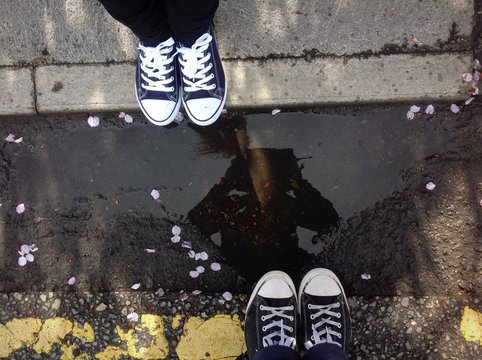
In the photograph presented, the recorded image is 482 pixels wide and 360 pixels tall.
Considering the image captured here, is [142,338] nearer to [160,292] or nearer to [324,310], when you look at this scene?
[160,292]

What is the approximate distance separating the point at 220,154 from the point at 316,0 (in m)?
0.94

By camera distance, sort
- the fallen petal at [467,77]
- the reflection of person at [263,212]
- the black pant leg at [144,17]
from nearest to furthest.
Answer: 1. the black pant leg at [144,17]
2. the fallen petal at [467,77]
3. the reflection of person at [263,212]

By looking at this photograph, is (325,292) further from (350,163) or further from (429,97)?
(429,97)

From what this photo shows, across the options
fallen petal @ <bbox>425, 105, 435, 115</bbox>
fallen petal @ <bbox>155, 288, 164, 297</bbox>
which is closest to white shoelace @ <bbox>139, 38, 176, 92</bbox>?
fallen petal @ <bbox>155, 288, 164, 297</bbox>

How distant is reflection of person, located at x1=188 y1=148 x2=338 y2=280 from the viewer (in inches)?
95.9

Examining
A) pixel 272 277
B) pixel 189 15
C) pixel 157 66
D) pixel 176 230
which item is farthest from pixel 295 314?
pixel 189 15

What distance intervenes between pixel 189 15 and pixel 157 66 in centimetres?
53

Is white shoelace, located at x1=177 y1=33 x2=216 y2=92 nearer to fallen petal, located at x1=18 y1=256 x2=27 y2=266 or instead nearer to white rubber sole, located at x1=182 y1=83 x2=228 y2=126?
white rubber sole, located at x1=182 y1=83 x2=228 y2=126

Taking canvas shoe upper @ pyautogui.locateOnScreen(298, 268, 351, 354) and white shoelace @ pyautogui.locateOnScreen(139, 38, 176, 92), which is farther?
canvas shoe upper @ pyautogui.locateOnScreen(298, 268, 351, 354)

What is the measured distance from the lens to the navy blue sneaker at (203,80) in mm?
2213

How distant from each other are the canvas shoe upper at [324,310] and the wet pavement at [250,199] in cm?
8

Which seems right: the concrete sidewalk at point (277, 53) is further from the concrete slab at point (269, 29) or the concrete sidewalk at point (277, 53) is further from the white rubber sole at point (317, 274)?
the white rubber sole at point (317, 274)

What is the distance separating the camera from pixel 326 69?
2359 millimetres

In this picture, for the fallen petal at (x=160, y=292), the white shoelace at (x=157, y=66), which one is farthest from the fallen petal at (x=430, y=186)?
Result: the fallen petal at (x=160, y=292)
